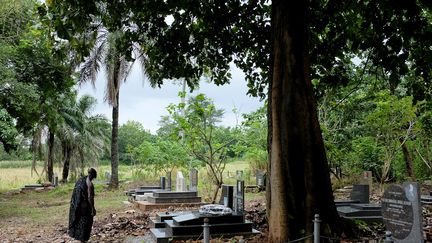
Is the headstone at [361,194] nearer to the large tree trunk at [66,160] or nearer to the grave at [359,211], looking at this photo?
the grave at [359,211]

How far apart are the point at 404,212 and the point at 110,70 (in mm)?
23222

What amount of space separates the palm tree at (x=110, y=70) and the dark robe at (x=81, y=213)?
15.7 metres

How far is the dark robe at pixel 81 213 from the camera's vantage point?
10.5 meters

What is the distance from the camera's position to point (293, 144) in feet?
27.8

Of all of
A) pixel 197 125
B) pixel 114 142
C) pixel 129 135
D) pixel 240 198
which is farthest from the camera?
pixel 129 135

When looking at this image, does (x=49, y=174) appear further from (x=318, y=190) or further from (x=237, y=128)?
(x=318, y=190)

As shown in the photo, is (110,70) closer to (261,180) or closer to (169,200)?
(261,180)

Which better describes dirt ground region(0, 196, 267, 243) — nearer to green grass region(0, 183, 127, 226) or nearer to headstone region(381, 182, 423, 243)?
green grass region(0, 183, 127, 226)

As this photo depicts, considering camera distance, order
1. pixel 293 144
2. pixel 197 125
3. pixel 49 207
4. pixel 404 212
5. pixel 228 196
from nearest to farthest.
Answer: pixel 404 212, pixel 293 144, pixel 228 196, pixel 197 125, pixel 49 207

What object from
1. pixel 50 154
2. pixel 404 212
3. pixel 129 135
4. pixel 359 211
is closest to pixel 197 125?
pixel 359 211

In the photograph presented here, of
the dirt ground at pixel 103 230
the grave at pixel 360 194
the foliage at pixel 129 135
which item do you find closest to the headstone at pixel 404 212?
the dirt ground at pixel 103 230

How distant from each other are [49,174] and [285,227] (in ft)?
112

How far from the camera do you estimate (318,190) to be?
8438 millimetres

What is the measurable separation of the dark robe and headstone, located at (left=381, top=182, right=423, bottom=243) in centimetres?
671
